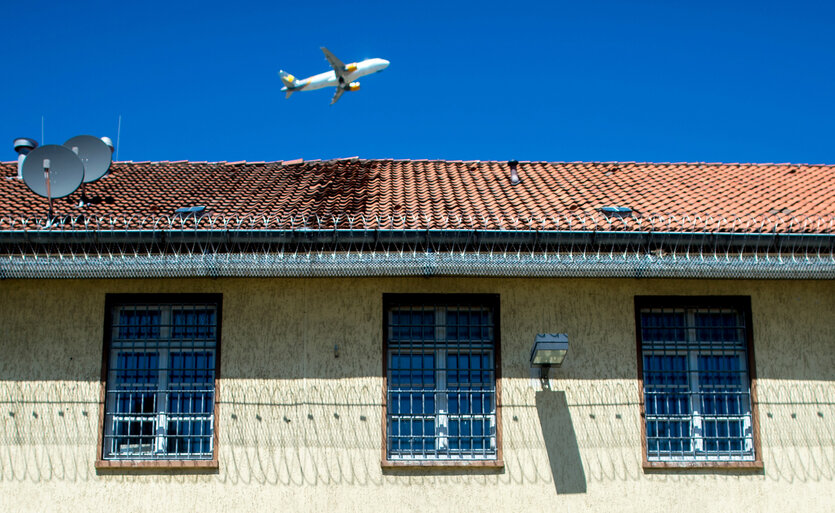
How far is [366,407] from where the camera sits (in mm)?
9336

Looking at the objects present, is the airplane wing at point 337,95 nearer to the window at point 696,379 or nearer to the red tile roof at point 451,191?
the red tile roof at point 451,191

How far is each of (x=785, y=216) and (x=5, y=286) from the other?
774 cm

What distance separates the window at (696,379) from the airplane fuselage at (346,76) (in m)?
10.6

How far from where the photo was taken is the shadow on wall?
360 inches

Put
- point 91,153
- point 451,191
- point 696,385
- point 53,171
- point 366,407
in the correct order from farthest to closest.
→ point 451,191 → point 91,153 → point 53,171 → point 696,385 → point 366,407

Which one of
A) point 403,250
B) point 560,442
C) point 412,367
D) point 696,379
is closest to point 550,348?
point 560,442

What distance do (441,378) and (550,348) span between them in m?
1.20

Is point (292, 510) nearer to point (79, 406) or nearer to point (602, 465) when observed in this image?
point (79, 406)

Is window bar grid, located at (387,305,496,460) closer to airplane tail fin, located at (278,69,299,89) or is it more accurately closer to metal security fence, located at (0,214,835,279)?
metal security fence, located at (0,214,835,279)

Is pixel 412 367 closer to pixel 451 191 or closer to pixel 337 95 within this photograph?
pixel 451 191

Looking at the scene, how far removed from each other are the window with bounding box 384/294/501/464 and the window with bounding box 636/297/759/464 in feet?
4.77

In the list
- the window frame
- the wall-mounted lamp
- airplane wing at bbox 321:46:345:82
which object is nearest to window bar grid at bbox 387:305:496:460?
the wall-mounted lamp

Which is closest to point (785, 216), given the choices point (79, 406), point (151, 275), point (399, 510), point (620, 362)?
point (620, 362)

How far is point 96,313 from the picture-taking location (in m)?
9.57
